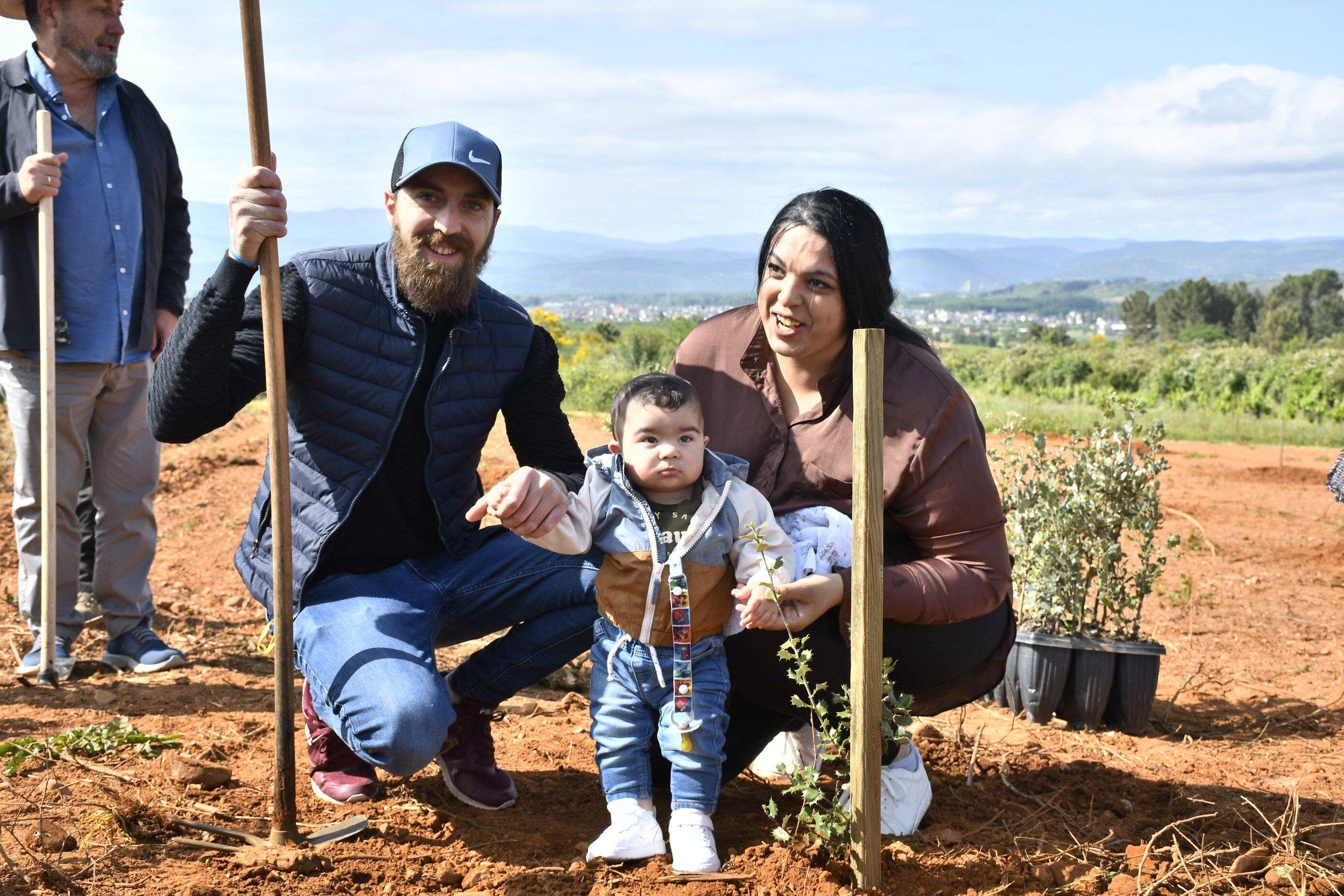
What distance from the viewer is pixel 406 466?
3031 millimetres

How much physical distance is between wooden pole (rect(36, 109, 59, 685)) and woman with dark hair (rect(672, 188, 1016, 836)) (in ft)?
7.86

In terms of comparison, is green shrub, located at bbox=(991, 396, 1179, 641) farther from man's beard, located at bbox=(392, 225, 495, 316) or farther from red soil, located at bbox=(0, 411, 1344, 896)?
man's beard, located at bbox=(392, 225, 495, 316)

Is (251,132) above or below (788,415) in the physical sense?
above

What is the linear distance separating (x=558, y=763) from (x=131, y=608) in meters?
2.02

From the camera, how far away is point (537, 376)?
10.7 feet

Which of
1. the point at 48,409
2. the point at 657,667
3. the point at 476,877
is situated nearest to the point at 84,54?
the point at 48,409

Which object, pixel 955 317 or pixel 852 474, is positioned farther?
pixel 955 317

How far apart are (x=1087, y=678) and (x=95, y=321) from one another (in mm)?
3841

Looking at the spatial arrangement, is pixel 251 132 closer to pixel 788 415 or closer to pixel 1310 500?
pixel 788 415

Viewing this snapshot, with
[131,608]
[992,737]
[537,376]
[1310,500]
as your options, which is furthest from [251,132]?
[1310,500]

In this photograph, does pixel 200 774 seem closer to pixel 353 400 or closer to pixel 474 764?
pixel 474 764

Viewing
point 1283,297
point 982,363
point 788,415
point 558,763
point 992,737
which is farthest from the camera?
point 1283,297

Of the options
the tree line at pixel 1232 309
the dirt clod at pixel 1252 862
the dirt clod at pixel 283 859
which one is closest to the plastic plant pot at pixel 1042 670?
the dirt clod at pixel 1252 862

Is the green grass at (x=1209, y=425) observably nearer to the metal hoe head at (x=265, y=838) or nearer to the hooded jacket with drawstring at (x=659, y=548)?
the hooded jacket with drawstring at (x=659, y=548)
